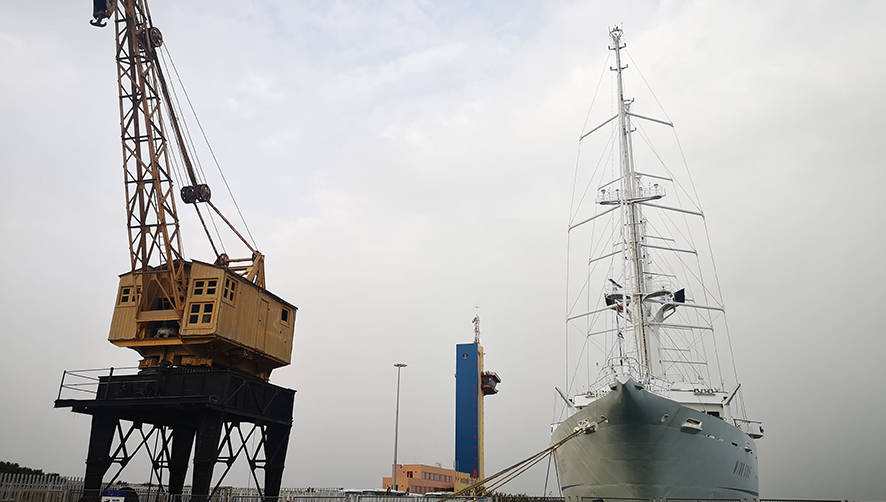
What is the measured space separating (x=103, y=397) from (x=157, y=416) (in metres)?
3.18

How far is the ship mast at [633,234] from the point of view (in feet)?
132

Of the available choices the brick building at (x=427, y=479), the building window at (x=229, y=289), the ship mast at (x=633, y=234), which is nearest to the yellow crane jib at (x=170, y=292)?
the building window at (x=229, y=289)

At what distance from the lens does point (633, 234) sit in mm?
41812

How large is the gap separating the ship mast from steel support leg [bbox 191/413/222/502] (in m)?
24.6

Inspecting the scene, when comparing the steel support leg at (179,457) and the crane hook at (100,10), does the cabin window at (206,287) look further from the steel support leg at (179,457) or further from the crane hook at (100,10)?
the crane hook at (100,10)

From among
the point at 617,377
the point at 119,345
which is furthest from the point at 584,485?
the point at 119,345

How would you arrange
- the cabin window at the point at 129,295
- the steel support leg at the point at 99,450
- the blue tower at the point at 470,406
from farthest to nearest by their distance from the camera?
the blue tower at the point at 470,406, the cabin window at the point at 129,295, the steel support leg at the point at 99,450

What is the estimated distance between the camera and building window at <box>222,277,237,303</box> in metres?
33.1

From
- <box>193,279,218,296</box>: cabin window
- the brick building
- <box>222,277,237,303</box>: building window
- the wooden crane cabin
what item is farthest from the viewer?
the brick building

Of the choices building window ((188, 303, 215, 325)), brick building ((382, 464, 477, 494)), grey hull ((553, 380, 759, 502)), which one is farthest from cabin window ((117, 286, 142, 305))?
brick building ((382, 464, 477, 494))

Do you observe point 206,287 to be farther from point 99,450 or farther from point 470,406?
point 470,406

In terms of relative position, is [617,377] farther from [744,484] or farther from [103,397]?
[103,397]

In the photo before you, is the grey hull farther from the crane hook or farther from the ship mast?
the crane hook

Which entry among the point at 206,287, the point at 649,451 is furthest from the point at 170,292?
the point at 649,451
